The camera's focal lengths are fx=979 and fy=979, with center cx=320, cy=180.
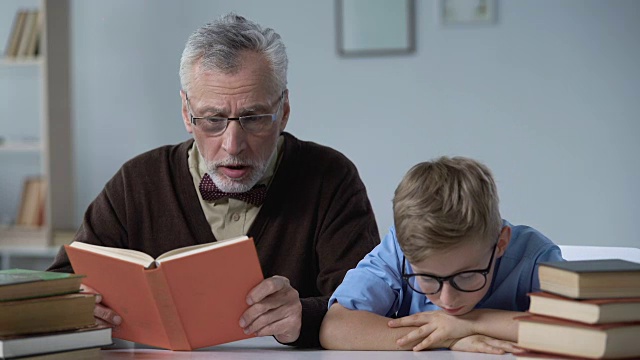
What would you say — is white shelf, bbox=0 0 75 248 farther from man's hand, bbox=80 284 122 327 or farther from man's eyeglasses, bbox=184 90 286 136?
man's hand, bbox=80 284 122 327

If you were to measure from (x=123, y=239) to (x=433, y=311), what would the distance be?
903 mm

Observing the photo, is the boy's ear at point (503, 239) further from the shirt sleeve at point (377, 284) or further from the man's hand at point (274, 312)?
the man's hand at point (274, 312)


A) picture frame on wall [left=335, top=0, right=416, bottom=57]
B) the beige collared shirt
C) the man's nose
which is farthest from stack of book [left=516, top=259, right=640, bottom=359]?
picture frame on wall [left=335, top=0, right=416, bottom=57]

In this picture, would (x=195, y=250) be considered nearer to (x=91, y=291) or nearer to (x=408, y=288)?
(x=91, y=291)

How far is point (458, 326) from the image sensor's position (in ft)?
5.86

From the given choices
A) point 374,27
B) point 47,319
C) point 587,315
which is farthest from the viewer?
point 374,27

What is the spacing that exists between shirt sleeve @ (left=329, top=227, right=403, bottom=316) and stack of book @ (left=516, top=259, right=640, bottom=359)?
0.47 metres

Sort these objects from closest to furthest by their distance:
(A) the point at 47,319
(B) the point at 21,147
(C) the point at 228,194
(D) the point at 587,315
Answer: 1. (D) the point at 587,315
2. (A) the point at 47,319
3. (C) the point at 228,194
4. (B) the point at 21,147

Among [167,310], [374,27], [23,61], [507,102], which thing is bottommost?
[167,310]

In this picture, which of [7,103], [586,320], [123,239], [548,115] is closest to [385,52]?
[548,115]

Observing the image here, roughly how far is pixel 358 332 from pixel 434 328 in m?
0.15

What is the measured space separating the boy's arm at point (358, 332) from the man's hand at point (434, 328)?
0.01 metres

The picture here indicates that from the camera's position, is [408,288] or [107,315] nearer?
[107,315]

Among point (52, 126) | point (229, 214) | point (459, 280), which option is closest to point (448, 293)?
point (459, 280)
